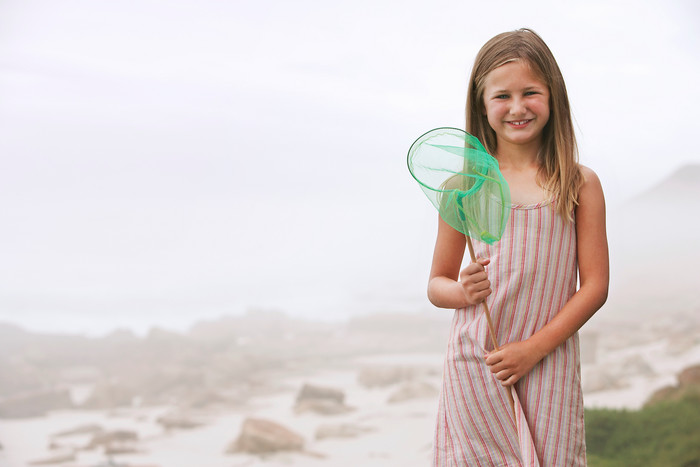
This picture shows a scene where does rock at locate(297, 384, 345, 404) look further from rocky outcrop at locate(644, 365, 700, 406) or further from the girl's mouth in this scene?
the girl's mouth

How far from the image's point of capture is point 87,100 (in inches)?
125

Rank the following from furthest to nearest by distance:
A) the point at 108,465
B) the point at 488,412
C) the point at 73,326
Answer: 1. the point at 73,326
2. the point at 108,465
3. the point at 488,412

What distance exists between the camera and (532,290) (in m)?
1.04

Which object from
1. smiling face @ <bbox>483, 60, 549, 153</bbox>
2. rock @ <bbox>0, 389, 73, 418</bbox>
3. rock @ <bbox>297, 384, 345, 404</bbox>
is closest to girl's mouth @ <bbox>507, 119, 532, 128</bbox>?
smiling face @ <bbox>483, 60, 549, 153</bbox>

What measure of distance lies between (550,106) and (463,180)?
0.57 ft

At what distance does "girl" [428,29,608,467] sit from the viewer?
1.01 meters

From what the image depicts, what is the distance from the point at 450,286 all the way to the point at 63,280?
2.59m

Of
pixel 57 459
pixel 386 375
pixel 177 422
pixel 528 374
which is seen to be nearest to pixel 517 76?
pixel 528 374

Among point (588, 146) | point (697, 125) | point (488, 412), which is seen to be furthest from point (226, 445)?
point (697, 125)

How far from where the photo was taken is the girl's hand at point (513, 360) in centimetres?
99

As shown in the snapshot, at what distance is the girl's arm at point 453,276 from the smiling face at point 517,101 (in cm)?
18

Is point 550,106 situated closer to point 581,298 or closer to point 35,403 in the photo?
point 581,298

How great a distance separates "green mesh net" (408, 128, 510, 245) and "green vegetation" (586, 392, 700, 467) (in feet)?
6.02

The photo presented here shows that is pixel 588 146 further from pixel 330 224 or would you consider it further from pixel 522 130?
pixel 522 130
